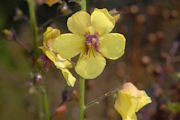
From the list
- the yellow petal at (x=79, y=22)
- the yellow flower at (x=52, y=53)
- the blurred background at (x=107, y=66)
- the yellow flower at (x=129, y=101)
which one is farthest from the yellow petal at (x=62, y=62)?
the blurred background at (x=107, y=66)

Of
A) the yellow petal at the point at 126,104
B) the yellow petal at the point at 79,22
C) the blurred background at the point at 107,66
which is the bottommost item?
the blurred background at the point at 107,66

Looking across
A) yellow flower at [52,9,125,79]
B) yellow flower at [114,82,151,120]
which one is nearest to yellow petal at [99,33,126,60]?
yellow flower at [52,9,125,79]

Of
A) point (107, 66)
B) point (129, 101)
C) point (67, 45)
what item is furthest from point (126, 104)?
point (107, 66)

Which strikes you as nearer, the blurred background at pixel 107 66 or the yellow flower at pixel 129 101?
the yellow flower at pixel 129 101

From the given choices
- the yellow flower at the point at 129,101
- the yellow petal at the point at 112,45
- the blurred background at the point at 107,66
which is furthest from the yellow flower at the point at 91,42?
the blurred background at the point at 107,66

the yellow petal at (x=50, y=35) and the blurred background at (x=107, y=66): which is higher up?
the yellow petal at (x=50, y=35)

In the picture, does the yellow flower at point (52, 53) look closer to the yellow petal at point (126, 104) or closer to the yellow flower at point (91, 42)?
the yellow flower at point (91, 42)
